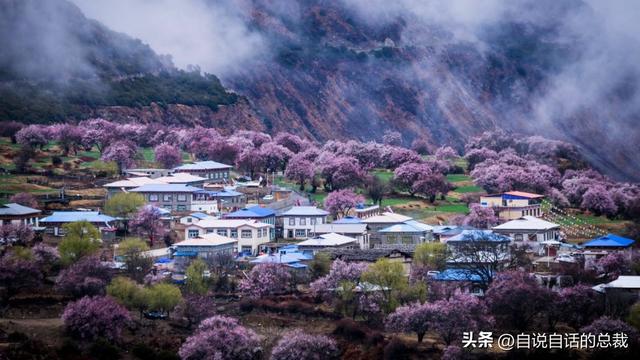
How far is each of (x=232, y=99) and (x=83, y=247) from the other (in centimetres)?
6685

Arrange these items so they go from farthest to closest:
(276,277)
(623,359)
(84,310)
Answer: (276,277)
(84,310)
(623,359)

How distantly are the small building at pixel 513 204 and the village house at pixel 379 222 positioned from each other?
6.06 meters

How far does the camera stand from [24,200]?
67500mm

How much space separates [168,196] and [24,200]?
7.72 metres

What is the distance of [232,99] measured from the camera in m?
123

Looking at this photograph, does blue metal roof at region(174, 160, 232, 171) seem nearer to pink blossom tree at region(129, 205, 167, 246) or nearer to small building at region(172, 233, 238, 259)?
pink blossom tree at region(129, 205, 167, 246)

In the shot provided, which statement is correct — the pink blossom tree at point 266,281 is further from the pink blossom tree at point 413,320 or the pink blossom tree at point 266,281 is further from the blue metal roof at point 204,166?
the blue metal roof at point 204,166

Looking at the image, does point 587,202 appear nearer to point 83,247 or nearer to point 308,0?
point 83,247

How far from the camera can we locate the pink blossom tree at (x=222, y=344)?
151 feet

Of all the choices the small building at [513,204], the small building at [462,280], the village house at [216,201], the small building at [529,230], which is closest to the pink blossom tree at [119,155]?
the village house at [216,201]

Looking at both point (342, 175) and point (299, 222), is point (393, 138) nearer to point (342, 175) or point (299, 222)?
point (342, 175)

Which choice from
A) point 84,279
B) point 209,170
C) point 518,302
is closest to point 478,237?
point 518,302

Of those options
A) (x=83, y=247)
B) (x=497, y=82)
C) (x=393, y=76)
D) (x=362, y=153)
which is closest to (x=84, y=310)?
(x=83, y=247)

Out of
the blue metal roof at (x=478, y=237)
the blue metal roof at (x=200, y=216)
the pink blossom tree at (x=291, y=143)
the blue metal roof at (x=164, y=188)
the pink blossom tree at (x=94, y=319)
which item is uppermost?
the pink blossom tree at (x=291, y=143)
